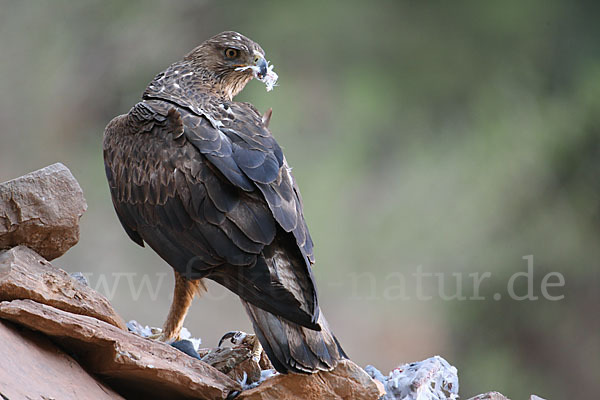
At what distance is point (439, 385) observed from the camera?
109 inches

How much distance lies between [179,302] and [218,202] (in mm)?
623

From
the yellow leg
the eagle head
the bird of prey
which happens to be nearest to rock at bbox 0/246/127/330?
the bird of prey

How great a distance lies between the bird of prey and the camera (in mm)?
2512

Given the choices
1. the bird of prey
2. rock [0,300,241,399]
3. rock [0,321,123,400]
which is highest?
the bird of prey

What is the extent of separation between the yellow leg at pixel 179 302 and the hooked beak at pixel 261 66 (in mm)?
1048

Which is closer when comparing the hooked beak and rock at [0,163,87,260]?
rock at [0,163,87,260]

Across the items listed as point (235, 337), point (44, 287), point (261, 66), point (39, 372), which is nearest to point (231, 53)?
point (261, 66)

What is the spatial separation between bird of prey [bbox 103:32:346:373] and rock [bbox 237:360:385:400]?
6cm

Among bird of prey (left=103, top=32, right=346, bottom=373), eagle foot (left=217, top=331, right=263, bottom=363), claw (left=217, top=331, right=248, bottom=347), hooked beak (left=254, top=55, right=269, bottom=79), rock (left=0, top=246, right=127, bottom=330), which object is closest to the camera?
rock (left=0, top=246, right=127, bottom=330)

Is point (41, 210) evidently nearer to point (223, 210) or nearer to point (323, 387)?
point (223, 210)

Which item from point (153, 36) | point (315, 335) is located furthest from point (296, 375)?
point (153, 36)

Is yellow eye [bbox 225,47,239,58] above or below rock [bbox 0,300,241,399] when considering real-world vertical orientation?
above

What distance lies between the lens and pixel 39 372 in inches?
85.7

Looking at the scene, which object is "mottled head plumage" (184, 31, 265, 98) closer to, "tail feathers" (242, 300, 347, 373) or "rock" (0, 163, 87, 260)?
"rock" (0, 163, 87, 260)
